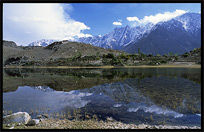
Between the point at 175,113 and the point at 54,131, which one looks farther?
the point at 175,113

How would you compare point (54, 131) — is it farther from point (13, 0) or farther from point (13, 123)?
point (13, 0)

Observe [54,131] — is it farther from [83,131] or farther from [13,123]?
[13,123]

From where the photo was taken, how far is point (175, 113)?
44.0 ft

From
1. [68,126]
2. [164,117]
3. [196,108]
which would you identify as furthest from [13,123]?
[196,108]

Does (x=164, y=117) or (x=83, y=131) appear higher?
(x=83, y=131)

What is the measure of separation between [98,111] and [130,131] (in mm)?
7198

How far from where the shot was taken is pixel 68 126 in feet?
33.2

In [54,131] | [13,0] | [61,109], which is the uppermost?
[13,0]

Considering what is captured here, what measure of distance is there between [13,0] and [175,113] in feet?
55.4

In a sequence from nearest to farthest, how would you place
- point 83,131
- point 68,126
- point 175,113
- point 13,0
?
point 83,131 < point 13,0 < point 68,126 < point 175,113

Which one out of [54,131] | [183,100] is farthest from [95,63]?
[54,131]

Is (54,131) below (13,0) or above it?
below

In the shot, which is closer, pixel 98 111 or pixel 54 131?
pixel 54 131

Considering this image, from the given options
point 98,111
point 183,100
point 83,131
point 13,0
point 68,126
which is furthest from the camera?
point 183,100
